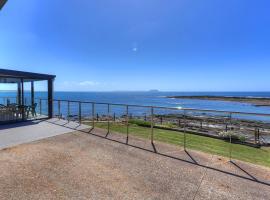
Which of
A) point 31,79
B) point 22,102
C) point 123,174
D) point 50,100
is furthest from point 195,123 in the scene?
point 123,174

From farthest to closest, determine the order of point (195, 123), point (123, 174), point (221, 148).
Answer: point (195, 123) < point (221, 148) < point (123, 174)

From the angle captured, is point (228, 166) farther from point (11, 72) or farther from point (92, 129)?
point (11, 72)

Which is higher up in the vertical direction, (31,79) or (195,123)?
(31,79)

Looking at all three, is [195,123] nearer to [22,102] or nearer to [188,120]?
[188,120]

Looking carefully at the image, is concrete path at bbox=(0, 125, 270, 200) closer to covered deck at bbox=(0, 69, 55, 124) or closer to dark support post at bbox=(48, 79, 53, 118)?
covered deck at bbox=(0, 69, 55, 124)

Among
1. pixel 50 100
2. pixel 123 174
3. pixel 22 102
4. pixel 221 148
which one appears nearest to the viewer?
pixel 123 174

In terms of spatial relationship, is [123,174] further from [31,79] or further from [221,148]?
[31,79]

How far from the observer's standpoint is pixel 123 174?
3.11 meters

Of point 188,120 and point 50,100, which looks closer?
point 50,100

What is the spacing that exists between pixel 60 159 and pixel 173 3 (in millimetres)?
7767

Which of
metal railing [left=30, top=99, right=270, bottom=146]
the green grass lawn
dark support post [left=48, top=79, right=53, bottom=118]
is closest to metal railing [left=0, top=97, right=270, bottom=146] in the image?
metal railing [left=30, top=99, right=270, bottom=146]

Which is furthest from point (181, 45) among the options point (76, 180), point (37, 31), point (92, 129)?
point (76, 180)

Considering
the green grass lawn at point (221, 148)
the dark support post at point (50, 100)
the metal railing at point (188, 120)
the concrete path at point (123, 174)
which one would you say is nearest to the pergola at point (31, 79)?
the dark support post at point (50, 100)

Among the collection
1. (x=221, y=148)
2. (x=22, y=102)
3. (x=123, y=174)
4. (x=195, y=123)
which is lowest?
(x=195, y=123)
